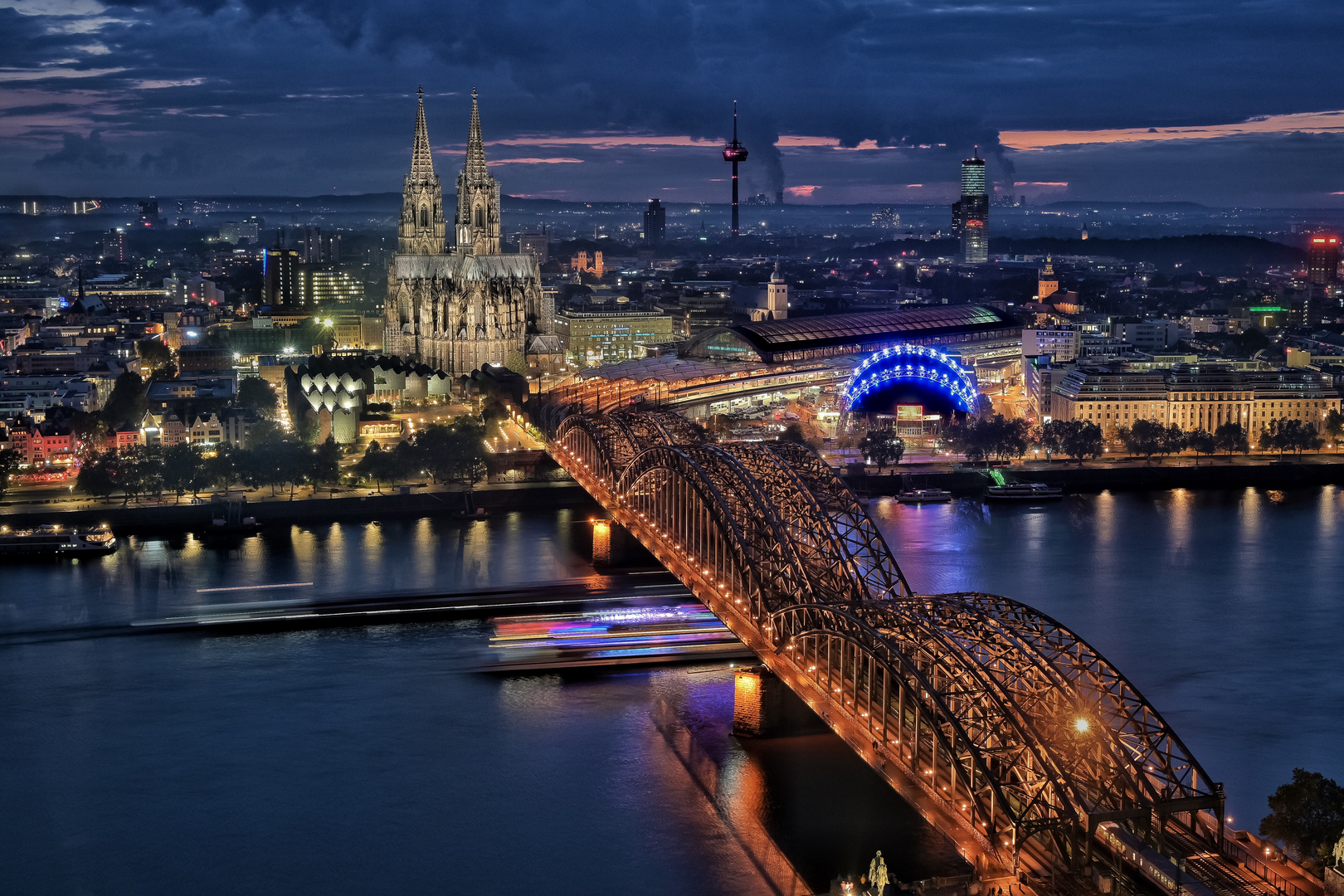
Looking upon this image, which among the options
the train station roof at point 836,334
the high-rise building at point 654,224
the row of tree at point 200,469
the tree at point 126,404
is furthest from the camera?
the high-rise building at point 654,224

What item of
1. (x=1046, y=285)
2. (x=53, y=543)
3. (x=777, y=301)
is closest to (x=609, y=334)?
(x=777, y=301)

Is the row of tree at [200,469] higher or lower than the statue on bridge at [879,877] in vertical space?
higher

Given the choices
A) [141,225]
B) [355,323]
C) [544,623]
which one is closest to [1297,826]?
[544,623]

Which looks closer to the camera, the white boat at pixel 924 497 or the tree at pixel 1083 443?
the white boat at pixel 924 497

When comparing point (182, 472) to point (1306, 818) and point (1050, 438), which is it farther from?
point (1306, 818)

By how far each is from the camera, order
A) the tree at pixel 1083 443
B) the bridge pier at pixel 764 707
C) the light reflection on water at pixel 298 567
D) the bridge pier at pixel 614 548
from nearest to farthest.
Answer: the bridge pier at pixel 764 707 < the light reflection on water at pixel 298 567 < the bridge pier at pixel 614 548 < the tree at pixel 1083 443

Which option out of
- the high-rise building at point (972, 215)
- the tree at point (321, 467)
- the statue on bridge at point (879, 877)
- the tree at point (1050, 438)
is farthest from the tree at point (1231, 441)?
the high-rise building at point (972, 215)

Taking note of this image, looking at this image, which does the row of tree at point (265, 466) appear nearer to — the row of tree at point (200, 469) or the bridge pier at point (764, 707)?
the row of tree at point (200, 469)
